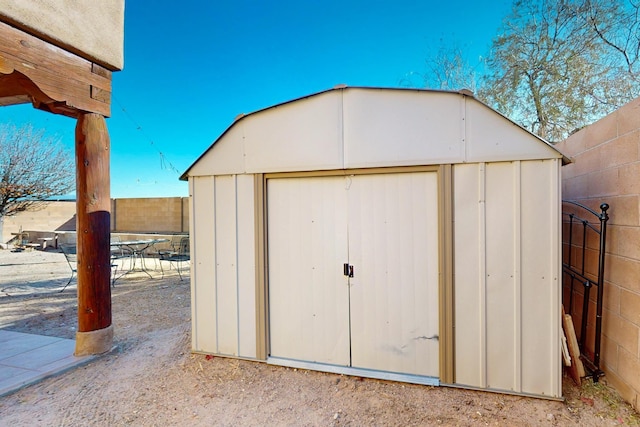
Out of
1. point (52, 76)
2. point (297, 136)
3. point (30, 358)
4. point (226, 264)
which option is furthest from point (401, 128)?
point (30, 358)

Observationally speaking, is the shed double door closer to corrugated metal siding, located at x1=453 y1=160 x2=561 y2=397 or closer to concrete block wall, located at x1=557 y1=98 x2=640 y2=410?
corrugated metal siding, located at x1=453 y1=160 x2=561 y2=397

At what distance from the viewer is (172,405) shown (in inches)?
103

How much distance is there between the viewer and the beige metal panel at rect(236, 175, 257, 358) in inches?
130

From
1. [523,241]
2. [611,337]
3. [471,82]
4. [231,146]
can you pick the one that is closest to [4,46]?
[231,146]

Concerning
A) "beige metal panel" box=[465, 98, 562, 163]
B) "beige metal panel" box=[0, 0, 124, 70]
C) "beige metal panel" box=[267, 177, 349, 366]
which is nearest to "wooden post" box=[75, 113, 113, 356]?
"beige metal panel" box=[0, 0, 124, 70]

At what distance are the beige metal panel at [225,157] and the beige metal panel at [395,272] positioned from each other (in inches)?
45.0

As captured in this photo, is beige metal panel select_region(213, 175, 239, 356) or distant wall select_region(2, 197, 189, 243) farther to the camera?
distant wall select_region(2, 197, 189, 243)

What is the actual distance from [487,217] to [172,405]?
2.81 meters

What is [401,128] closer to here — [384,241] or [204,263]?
[384,241]

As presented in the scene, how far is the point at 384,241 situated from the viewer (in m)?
2.98

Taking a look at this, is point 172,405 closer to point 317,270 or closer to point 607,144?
point 317,270

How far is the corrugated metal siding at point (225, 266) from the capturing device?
3318 mm

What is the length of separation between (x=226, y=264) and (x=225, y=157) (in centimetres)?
105

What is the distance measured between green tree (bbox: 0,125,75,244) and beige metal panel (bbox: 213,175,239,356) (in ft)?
47.9
